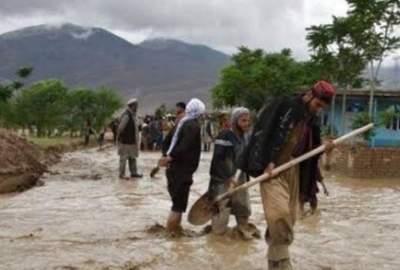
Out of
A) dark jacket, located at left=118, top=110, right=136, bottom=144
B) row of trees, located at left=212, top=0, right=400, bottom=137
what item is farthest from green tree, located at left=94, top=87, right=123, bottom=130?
dark jacket, located at left=118, top=110, right=136, bottom=144

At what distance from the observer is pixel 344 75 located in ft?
94.1

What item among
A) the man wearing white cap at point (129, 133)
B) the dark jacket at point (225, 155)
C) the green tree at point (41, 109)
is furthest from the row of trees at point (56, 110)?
the dark jacket at point (225, 155)

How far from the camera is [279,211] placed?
7016mm

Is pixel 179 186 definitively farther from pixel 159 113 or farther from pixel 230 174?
pixel 159 113

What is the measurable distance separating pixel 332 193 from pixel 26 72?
12359mm

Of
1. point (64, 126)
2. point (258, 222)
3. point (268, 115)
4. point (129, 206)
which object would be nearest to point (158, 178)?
point (129, 206)

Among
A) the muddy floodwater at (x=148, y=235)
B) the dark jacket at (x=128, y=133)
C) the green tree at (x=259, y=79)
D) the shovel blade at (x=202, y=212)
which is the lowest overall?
the muddy floodwater at (x=148, y=235)

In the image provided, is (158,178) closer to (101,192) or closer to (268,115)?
(101,192)

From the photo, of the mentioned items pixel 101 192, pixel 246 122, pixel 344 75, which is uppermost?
pixel 344 75

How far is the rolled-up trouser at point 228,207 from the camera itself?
31.0ft

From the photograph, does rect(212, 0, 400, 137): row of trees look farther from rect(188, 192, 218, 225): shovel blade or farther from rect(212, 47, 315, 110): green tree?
rect(188, 192, 218, 225): shovel blade

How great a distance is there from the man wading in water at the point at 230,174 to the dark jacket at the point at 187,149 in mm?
243

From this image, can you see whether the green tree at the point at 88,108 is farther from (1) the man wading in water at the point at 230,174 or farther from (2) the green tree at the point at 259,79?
(1) the man wading in water at the point at 230,174

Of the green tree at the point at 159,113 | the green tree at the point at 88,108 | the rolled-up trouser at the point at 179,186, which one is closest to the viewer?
the rolled-up trouser at the point at 179,186
